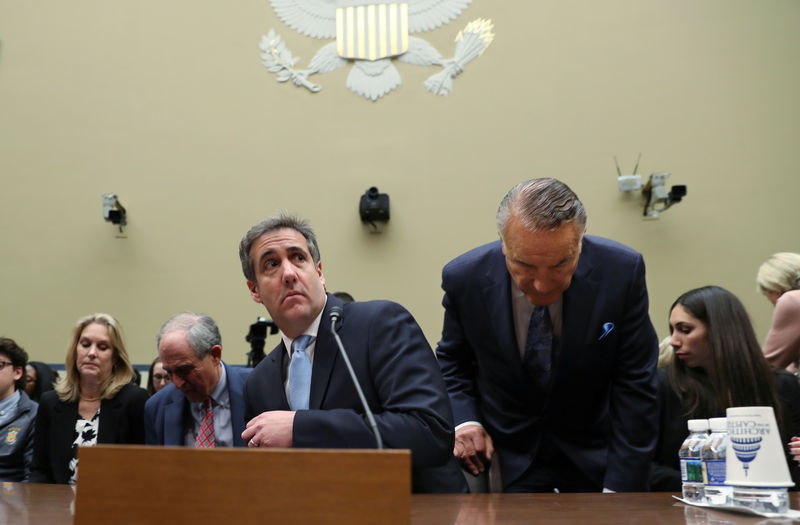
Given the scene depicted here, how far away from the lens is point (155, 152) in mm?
6488

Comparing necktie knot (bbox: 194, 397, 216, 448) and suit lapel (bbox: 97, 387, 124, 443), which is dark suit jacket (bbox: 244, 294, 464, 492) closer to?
necktie knot (bbox: 194, 397, 216, 448)

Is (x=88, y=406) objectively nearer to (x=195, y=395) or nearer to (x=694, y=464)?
(x=195, y=395)

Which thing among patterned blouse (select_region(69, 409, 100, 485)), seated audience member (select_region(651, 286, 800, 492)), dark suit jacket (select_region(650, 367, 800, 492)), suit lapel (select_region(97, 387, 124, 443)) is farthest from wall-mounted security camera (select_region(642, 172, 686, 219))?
patterned blouse (select_region(69, 409, 100, 485))

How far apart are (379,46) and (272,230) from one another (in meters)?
4.81

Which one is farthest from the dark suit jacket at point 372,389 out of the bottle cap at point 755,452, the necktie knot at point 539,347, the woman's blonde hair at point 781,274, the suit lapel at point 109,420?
the woman's blonde hair at point 781,274

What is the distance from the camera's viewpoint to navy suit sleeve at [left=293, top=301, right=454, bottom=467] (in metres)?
1.61

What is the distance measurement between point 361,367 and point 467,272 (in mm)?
490

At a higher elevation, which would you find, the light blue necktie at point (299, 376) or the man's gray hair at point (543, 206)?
the man's gray hair at point (543, 206)

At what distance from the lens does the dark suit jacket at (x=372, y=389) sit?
1613 millimetres

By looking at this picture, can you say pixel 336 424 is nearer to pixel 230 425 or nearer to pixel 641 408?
pixel 641 408

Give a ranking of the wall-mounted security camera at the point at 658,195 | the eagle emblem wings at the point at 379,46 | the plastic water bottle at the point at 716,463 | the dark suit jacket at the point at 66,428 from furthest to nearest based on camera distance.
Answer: the eagle emblem wings at the point at 379,46
the wall-mounted security camera at the point at 658,195
the dark suit jacket at the point at 66,428
the plastic water bottle at the point at 716,463

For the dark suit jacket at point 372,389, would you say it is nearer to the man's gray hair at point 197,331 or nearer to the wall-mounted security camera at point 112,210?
the man's gray hair at point 197,331

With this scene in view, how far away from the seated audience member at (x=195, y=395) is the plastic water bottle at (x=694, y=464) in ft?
5.83

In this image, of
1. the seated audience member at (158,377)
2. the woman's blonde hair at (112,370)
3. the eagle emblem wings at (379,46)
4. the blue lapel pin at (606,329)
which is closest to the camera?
the blue lapel pin at (606,329)
